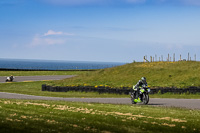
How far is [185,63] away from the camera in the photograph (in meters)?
44.8

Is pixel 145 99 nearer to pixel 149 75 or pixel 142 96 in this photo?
pixel 142 96

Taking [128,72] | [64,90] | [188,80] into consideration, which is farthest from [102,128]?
[128,72]

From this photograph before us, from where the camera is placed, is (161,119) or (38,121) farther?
(161,119)

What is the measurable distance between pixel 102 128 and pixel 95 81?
30.0 metres

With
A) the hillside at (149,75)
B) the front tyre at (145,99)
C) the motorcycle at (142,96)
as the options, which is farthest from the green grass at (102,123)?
the hillside at (149,75)

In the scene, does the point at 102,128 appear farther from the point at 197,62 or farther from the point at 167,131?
the point at 197,62

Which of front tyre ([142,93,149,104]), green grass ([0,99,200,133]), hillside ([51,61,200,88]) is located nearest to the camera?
green grass ([0,99,200,133])

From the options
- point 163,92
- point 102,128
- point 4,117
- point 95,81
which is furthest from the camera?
point 95,81

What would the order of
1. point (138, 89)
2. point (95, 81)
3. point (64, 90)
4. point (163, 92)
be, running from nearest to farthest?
point (138, 89) → point (163, 92) → point (64, 90) → point (95, 81)

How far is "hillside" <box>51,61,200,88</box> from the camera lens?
38125 millimetres

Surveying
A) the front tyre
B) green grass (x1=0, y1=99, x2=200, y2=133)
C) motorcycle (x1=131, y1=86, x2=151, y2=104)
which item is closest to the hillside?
motorcycle (x1=131, y1=86, x2=151, y2=104)

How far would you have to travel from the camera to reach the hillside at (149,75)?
38.1m

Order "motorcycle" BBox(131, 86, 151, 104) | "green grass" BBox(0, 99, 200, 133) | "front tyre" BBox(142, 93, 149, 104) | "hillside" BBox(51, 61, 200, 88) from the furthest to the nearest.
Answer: "hillside" BBox(51, 61, 200, 88), "front tyre" BBox(142, 93, 149, 104), "motorcycle" BBox(131, 86, 151, 104), "green grass" BBox(0, 99, 200, 133)

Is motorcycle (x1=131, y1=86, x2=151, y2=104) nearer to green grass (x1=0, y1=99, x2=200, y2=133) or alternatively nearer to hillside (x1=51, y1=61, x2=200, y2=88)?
green grass (x1=0, y1=99, x2=200, y2=133)
